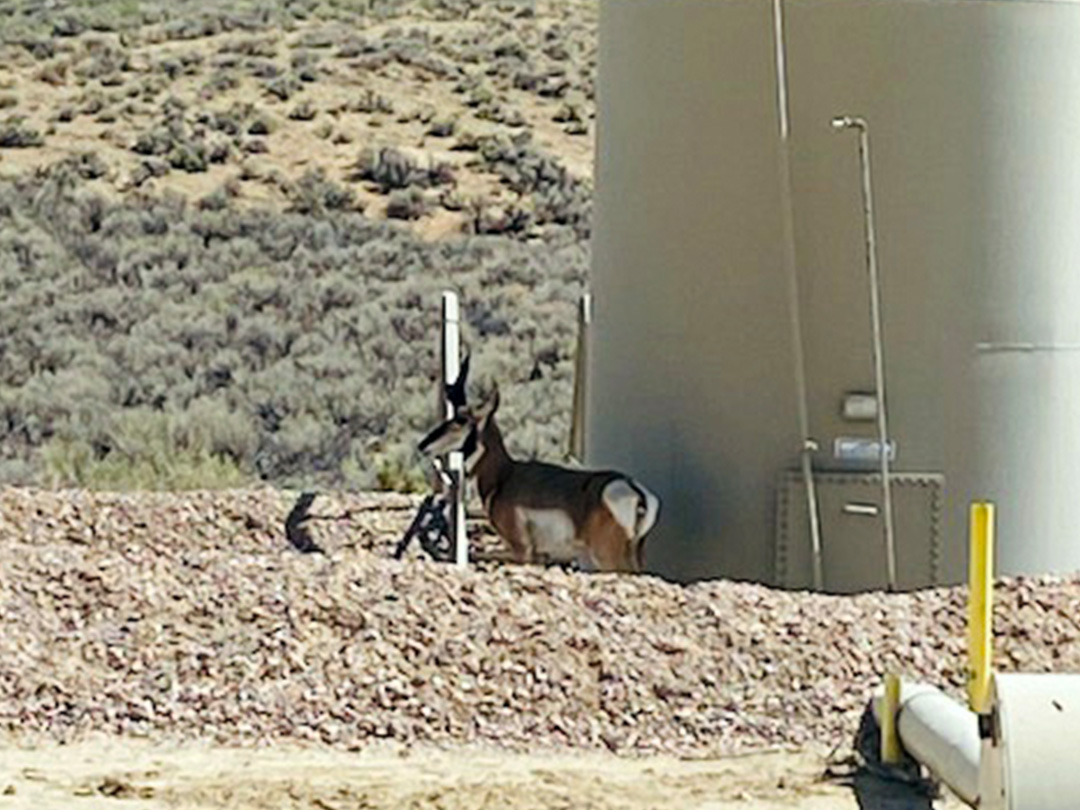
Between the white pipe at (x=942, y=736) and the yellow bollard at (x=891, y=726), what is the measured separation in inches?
1.0

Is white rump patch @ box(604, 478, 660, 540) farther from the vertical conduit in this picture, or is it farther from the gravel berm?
the gravel berm

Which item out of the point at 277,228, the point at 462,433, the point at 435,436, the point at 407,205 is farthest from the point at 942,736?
the point at 407,205

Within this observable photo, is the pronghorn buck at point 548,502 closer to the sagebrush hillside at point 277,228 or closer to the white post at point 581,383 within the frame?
the white post at point 581,383

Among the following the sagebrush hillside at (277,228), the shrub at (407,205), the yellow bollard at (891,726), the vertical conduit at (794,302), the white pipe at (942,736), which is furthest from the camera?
the shrub at (407,205)

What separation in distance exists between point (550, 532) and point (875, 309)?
2.01 metres

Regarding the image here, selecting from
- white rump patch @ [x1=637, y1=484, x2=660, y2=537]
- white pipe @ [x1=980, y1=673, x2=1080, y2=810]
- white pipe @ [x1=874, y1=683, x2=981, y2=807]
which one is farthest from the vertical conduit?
white pipe @ [x1=980, y1=673, x2=1080, y2=810]

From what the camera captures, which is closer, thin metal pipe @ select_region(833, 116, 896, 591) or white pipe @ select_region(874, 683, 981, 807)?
white pipe @ select_region(874, 683, 981, 807)

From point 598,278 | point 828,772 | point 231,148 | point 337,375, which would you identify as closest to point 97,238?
point 231,148

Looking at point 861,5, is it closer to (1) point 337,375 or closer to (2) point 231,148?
(1) point 337,375

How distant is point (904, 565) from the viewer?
1366 cm

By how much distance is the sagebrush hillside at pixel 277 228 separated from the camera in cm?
2688

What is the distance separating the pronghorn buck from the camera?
13.5 m

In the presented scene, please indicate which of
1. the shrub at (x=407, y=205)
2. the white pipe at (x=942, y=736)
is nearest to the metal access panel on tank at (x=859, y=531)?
the white pipe at (x=942, y=736)

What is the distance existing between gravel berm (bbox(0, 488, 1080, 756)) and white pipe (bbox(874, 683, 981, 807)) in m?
0.93
